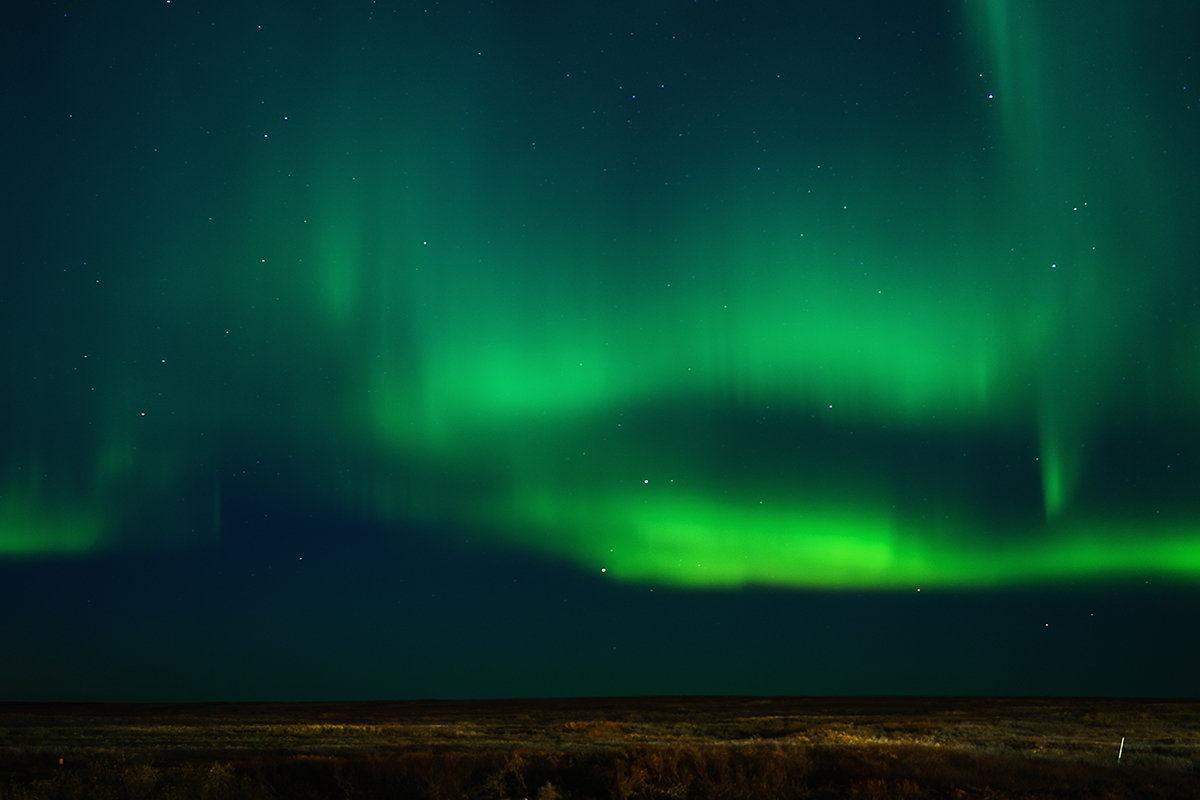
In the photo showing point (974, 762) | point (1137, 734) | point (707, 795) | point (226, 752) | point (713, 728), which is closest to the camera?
point (707, 795)

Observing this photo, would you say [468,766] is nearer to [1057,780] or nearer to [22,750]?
[1057,780]

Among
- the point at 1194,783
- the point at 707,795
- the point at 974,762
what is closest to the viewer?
the point at 707,795

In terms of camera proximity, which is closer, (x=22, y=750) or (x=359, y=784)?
(x=359, y=784)

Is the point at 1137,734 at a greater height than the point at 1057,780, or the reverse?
the point at 1057,780

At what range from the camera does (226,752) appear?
79.9 feet

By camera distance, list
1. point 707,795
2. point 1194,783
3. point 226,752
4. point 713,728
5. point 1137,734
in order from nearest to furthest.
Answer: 1. point 707,795
2. point 1194,783
3. point 226,752
4. point 1137,734
5. point 713,728

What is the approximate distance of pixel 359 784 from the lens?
17312 mm

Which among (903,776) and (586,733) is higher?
(903,776)

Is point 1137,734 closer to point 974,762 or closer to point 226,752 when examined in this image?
point 974,762

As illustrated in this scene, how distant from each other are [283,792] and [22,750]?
1340 centimetres

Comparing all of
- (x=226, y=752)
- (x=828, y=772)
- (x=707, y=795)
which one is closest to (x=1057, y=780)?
(x=828, y=772)

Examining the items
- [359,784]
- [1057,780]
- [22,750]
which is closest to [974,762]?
[1057,780]

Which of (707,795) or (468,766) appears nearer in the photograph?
(707,795)

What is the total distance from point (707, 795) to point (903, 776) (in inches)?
166
